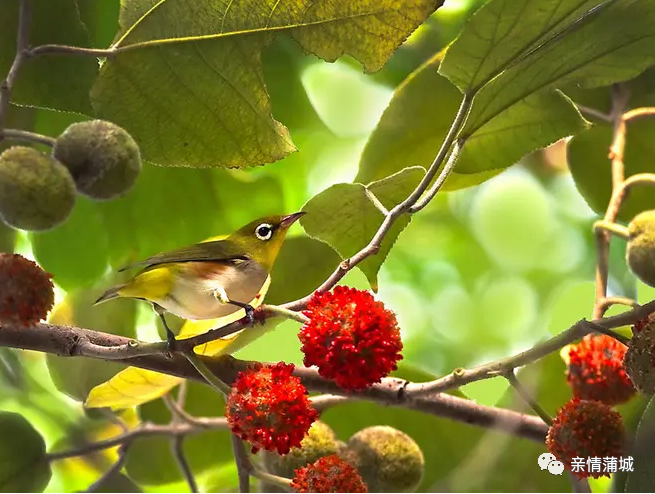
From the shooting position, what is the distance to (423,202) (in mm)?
406

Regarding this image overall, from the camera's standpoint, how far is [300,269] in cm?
58

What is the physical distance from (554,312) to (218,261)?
48cm

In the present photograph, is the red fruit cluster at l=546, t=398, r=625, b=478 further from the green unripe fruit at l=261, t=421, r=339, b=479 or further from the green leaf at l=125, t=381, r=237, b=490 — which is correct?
the green leaf at l=125, t=381, r=237, b=490

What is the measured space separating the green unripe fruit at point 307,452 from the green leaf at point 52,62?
28 centimetres

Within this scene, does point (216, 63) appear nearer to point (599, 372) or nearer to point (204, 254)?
point (204, 254)

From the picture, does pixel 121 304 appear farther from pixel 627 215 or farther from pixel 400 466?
pixel 627 215

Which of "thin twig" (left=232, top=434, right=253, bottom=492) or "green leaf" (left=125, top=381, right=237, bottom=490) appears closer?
"thin twig" (left=232, top=434, right=253, bottom=492)

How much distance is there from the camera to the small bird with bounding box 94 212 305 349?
0.44 m

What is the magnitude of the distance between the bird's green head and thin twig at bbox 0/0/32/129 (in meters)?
0.16

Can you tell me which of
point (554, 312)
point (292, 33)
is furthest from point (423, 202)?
point (554, 312)

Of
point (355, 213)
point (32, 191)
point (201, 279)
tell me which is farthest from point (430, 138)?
point (32, 191)

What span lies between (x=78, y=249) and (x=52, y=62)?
19cm

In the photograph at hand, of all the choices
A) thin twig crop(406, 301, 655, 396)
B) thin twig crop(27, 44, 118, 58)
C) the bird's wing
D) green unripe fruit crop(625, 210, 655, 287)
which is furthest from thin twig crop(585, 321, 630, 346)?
thin twig crop(27, 44, 118, 58)

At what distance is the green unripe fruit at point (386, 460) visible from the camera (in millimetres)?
556
